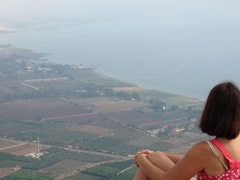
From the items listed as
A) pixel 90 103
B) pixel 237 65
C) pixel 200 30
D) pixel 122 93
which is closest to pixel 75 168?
pixel 90 103

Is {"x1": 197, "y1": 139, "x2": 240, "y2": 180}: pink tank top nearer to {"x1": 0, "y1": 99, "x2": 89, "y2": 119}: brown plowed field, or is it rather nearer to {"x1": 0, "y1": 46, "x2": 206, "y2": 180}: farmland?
{"x1": 0, "y1": 46, "x2": 206, "y2": 180}: farmland

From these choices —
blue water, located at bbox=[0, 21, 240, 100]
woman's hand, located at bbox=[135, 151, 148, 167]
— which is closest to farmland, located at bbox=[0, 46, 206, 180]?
blue water, located at bbox=[0, 21, 240, 100]

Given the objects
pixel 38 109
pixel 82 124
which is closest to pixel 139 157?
pixel 82 124

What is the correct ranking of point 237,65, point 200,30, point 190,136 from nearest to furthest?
1. point 190,136
2. point 237,65
3. point 200,30

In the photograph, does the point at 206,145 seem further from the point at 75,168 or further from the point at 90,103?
the point at 90,103

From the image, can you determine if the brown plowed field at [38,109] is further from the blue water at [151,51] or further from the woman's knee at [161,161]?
the woman's knee at [161,161]
